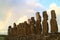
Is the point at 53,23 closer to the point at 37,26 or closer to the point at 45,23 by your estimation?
the point at 45,23

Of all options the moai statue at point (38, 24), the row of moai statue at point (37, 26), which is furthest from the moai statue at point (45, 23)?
the moai statue at point (38, 24)

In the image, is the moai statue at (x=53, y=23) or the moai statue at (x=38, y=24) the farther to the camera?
the moai statue at (x=38, y=24)

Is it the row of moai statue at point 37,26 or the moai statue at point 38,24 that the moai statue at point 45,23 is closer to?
the row of moai statue at point 37,26

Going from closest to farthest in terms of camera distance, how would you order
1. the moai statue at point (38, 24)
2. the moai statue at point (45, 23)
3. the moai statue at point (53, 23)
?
the moai statue at point (53, 23) → the moai statue at point (45, 23) → the moai statue at point (38, 24)

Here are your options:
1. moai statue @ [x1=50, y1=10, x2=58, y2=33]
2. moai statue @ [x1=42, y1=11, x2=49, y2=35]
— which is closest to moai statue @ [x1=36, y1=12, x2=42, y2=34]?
moai statue @ [x1=42, y1=11, x2=49, y2=35]

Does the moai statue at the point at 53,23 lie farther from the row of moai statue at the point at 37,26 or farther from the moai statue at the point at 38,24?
the moai statue at the point at 38,24

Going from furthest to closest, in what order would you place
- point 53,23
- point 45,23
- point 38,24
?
1. point 38,24
2. point 45,23
3. point 53,23

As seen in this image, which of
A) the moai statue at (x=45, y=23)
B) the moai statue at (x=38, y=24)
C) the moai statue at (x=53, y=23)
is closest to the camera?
the moai statue at (x=53, y=23)

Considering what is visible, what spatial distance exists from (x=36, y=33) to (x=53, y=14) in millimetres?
3300

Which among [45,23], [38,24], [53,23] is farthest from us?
[38,24]

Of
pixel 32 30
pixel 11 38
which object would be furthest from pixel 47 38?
pixel 11 38

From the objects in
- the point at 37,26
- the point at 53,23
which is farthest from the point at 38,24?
the point at 53,23

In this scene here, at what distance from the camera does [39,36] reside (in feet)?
72.8

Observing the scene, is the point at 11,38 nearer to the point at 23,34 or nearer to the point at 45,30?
the point at 23,34
